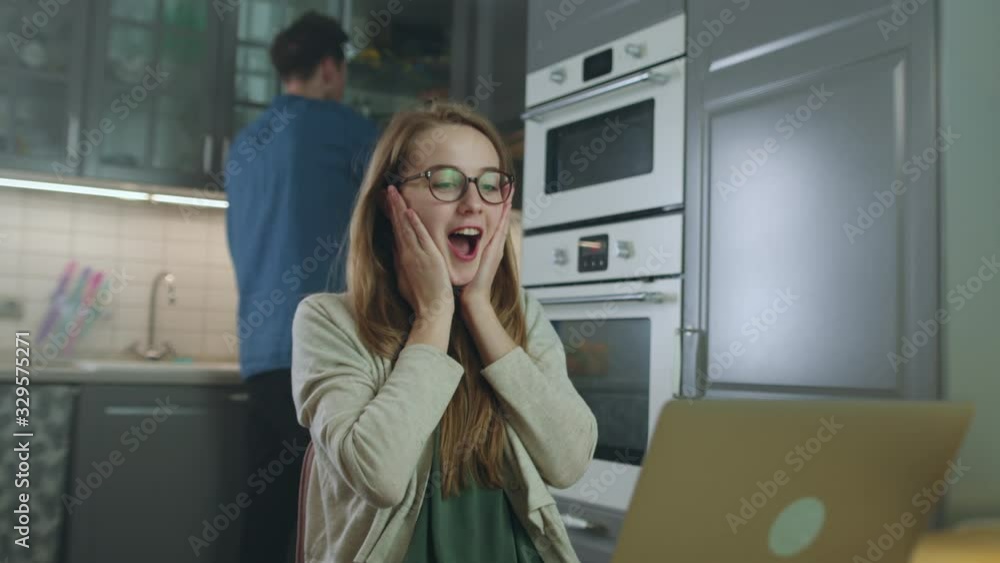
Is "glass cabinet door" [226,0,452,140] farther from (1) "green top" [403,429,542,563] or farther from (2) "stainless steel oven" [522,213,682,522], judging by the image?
(1) "green top" [403,429,542,563]

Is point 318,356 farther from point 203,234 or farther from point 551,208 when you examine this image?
point 203,234

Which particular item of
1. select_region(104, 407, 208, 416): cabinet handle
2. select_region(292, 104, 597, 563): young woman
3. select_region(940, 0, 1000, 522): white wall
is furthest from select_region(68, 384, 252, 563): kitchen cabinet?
select_region(940, 0, 1000, 522): white wall

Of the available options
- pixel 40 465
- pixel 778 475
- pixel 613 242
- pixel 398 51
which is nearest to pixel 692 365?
pixel 613 242

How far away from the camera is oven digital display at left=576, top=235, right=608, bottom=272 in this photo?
2304 mm

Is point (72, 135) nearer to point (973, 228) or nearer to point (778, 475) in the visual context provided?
point (973, 228)

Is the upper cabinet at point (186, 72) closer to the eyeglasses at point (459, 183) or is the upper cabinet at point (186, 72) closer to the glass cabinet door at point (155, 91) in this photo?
the glass cabinet door at point (155, 91)

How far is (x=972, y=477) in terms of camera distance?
61.0 inches

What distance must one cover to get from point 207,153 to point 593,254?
1.44 meters

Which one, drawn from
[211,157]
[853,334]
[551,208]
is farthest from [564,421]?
[211,157]

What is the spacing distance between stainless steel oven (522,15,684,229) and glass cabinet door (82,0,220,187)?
1.15 m

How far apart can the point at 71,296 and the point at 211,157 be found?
662 millimetres

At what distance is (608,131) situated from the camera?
2365 millimetres

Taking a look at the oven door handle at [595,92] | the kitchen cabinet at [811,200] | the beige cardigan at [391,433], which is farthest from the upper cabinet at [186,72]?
the beige cardigan at [391,433]

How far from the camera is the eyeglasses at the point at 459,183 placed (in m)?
1.07
